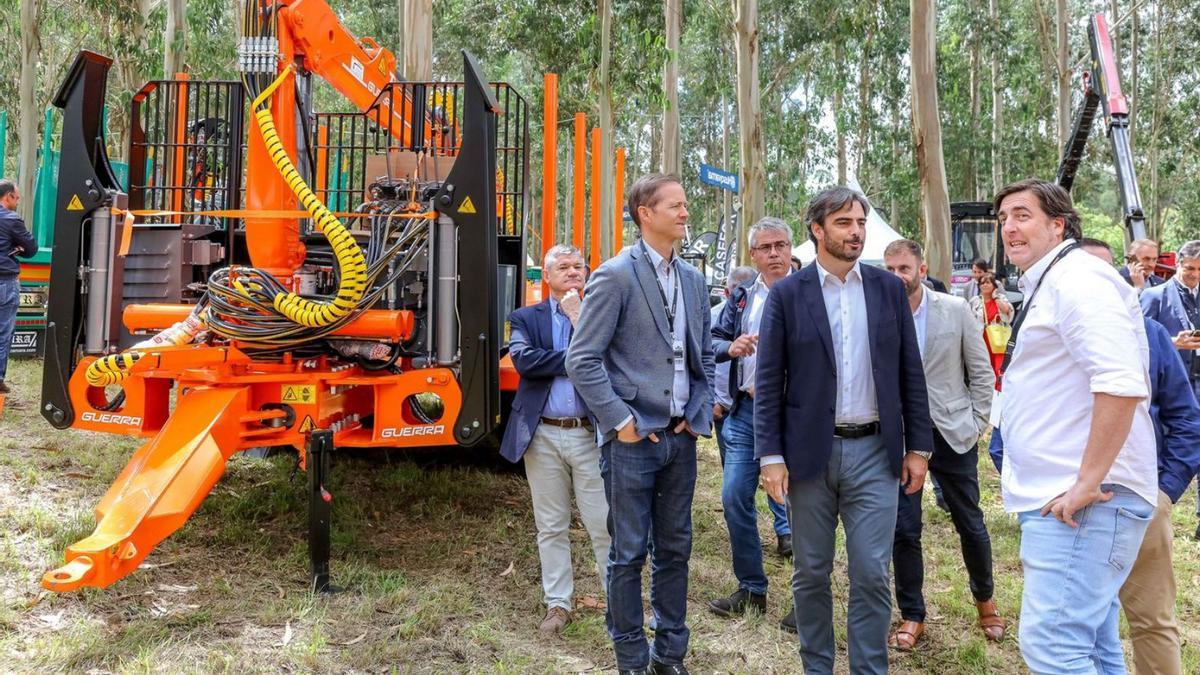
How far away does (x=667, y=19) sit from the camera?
65.0ft

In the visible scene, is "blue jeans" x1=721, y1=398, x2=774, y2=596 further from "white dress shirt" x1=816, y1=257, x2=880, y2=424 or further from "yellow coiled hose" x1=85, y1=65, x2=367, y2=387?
"yellow coiled hose" x1=85, y1=65, x2=367, y2=387

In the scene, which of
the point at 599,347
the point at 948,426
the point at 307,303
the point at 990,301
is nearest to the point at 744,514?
the point at 948,426

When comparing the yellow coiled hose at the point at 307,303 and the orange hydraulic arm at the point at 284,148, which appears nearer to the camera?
the yellow coiled hose at the point at 307,303

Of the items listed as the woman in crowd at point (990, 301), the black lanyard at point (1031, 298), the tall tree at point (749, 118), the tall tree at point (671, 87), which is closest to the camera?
the black lanyard at point (1031, 298)

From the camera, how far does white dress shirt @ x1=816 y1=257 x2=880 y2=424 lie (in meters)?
3.47

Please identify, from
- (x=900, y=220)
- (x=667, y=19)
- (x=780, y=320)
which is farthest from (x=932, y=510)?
(x=900, y=220)

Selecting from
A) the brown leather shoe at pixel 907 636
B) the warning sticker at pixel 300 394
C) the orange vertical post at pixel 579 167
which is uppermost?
the orange vertical post at pixel 579 167

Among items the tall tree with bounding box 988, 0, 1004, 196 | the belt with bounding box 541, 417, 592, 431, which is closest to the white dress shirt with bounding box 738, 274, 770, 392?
the belt with bounding box 541, 417, 592, 431

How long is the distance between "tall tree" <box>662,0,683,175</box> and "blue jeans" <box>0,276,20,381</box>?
1293 cm

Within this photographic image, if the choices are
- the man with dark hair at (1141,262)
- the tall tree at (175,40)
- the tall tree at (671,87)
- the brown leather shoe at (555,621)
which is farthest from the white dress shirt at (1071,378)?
the tall tree at (671,87)

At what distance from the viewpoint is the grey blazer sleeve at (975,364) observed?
177 inches

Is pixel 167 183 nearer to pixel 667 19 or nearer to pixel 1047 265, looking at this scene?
pixel 1047 265

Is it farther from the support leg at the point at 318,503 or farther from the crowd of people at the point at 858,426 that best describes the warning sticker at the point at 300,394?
the crowd of people at the point at 858,426

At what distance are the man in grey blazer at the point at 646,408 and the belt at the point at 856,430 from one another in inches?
22.3
